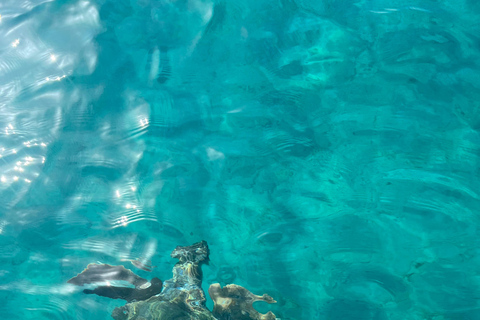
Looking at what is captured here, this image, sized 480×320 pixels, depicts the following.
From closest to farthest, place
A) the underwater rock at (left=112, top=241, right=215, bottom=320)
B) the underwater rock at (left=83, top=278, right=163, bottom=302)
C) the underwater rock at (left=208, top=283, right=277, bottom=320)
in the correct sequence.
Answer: the underwater rock at (left=112, top=241, right=215, bottom=320) → the underwater rock at (left=208, top=283, right=277, bottom=320) → the underwater rock at (left=83, top=278, right=163, bottom=302)

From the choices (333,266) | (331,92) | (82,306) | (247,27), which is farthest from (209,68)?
(82,306)

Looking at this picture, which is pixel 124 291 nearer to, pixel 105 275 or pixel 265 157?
pixel 105 275

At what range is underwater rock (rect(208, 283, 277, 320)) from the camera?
3.59 m

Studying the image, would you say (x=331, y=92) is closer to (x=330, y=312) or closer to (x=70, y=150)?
(x=330, y=312)

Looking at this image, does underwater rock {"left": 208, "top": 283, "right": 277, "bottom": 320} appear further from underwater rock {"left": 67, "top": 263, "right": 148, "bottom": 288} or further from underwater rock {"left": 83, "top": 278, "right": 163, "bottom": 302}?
underwater rock {"left": 67, "top": 263, "right": 148, "bottom": 288}

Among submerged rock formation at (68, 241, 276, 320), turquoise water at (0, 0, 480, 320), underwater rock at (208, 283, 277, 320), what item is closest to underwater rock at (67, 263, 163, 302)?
submerged rock formation at (68, 241, 276, 320)

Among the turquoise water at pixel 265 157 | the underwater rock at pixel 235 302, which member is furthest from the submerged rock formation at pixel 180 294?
the turquoise water at pixel 265 157

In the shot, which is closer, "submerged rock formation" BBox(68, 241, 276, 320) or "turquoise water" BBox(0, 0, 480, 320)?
"submerged rock formation" BBox(68, 241, 276, 320)

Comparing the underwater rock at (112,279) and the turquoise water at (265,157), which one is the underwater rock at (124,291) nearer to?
the underwater rock at (112,279)

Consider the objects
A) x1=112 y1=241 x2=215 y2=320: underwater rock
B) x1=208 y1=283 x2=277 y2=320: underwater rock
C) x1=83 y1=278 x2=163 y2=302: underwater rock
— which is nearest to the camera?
x1=112 y1=241 x2=215 y2=320: underwater rock

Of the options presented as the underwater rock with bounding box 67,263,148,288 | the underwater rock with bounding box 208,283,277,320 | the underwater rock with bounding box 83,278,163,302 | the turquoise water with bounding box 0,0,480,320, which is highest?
the turquoise water with bounding box 0,0,480,320

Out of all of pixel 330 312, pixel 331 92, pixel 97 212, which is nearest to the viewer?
pixel 330 312

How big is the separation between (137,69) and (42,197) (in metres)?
2.07

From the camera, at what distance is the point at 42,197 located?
402 cm
